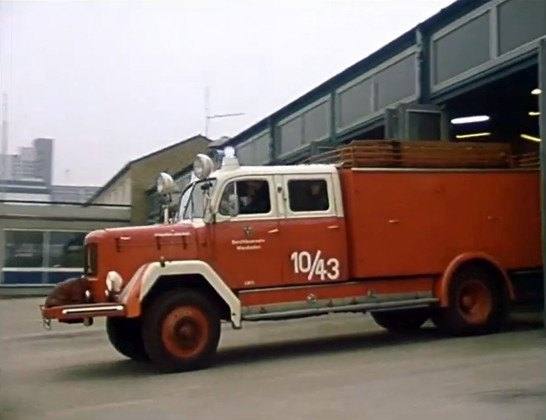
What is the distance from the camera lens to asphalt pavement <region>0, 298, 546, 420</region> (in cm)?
798

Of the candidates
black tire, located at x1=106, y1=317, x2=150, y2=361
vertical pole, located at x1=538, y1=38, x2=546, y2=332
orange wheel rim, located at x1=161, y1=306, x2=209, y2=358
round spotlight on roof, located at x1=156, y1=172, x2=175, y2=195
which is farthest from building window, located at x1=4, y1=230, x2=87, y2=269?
vertical pole, located at x1=538, y1=38, x2=546, y2=332

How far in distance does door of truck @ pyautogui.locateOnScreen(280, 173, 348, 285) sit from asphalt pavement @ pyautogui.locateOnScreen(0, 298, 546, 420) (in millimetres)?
1080

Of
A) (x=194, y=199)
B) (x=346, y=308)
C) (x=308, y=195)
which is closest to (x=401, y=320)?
(x=346, y=308)

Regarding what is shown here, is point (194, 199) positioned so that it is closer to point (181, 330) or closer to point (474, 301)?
point (181, 330)

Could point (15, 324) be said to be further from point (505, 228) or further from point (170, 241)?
point (505, 228)

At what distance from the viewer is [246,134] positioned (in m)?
26.5

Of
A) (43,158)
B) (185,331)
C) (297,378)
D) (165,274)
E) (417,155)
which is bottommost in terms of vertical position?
(297,378)

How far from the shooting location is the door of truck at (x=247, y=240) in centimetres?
1139

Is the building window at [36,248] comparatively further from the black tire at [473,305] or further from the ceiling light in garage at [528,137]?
the ceiling light in garage at [528,137]

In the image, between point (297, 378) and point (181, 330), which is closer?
point (297, 378)

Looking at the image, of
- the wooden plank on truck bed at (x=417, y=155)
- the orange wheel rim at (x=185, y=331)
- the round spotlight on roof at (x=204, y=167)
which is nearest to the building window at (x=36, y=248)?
the round spotlight on roof at (x=204, y=167)

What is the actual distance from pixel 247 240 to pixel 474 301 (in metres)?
3.74

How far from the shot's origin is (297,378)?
981 cm

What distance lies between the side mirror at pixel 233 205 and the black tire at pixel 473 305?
3.37 meters
